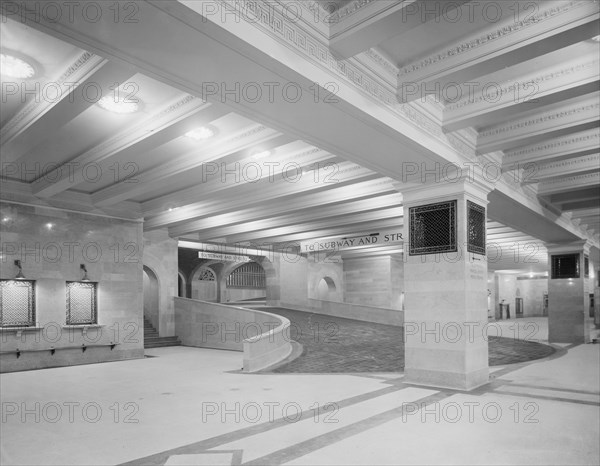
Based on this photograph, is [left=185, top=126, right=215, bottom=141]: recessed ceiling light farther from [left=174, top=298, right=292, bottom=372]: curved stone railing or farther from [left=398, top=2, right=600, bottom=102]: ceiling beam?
[left=174, top=298, right=292, bottom=372]: curved stone railing

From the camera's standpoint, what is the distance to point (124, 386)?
8938 mm

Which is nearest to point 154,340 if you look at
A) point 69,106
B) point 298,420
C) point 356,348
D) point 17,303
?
point 17,303

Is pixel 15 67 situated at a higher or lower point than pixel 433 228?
higher

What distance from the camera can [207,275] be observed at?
30.6 metres

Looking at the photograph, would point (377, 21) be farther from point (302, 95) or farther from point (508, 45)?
point (508, 45)

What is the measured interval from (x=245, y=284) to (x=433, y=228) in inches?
1026

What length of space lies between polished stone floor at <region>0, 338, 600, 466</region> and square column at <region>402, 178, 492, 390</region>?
0.50 metres

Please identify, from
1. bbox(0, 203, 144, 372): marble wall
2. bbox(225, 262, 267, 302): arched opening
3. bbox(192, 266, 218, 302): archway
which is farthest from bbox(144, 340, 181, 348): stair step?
bbox(225, 262, 267, 302): arched opening

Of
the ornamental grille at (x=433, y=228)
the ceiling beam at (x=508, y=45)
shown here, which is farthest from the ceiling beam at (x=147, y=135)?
the ornamental grille at (x=433, y=228)

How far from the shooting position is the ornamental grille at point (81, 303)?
40.6ft

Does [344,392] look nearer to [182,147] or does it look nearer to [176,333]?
[182,147]

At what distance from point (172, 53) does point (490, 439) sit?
5.28 m

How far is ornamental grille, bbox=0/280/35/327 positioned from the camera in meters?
11.2

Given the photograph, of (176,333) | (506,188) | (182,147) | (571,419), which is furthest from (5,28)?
(176,333)
